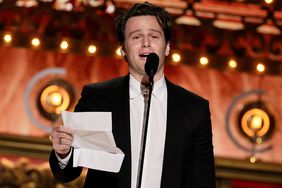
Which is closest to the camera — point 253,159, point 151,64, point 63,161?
point 151,64

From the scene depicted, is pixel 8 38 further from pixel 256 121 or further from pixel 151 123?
pixel 151 123

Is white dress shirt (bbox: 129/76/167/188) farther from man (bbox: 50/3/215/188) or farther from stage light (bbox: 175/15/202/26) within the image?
stage light (bbox: 175/15/202/26)

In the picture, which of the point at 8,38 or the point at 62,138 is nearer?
the point at 62,138

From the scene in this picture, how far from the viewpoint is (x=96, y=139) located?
2121 mm

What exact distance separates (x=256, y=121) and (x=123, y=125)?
235cm

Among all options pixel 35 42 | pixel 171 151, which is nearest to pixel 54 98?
pixel 35 42

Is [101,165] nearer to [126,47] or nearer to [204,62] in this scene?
[126,47]

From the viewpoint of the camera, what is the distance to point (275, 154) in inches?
176

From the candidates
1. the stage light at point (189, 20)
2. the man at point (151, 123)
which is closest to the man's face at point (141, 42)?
the man at point (151, 123)

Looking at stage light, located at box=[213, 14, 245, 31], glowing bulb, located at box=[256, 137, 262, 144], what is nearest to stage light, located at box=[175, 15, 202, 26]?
stage light, located at box=[213, 14, 245, 31]

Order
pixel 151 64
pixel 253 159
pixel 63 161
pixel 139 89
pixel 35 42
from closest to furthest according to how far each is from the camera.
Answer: pixel 151 64 → pixel 63 161 → pixel 139 89 → pixel 253 159 → pixel 35 42

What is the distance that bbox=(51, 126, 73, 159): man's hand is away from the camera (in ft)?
6.94

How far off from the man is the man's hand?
0.02 m

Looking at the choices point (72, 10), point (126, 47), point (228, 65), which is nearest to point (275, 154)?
point (228, 65)
